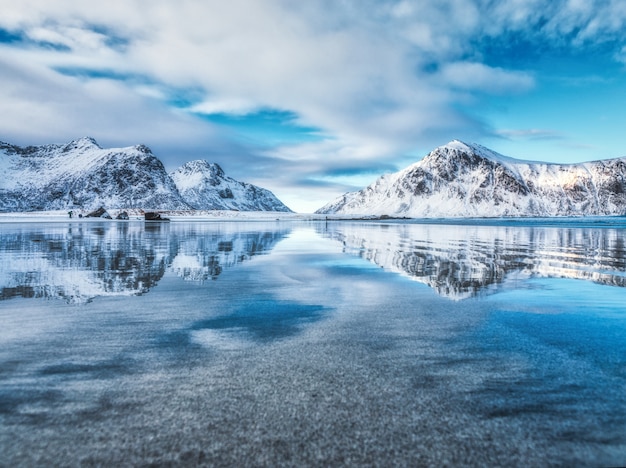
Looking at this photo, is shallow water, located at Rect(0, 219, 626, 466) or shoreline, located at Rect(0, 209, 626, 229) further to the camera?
shoreline, located at Rect(0, 209, 626, 229)

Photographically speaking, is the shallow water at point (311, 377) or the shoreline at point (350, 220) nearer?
the shallow water at point (311, 377)

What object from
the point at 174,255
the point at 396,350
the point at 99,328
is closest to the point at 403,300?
the point at 396,350

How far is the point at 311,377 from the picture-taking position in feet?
12.3

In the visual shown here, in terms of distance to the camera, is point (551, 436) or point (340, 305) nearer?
point (551, 436)

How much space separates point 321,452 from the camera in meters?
2.58

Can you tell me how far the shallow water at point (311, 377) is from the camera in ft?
8.71

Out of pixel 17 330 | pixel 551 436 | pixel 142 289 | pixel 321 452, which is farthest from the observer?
pixel 142 289

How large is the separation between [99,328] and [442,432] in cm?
466

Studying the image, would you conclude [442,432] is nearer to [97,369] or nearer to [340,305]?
[97,369]

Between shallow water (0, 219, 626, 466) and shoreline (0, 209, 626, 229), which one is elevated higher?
shoreline (0, 209, 626, 229)

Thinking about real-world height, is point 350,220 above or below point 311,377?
above

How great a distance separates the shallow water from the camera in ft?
8.71

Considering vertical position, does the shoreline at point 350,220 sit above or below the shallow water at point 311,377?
above

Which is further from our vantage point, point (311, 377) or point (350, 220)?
point (350, 220)
